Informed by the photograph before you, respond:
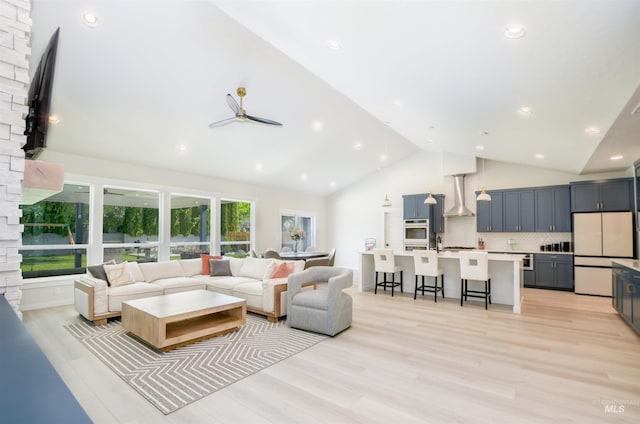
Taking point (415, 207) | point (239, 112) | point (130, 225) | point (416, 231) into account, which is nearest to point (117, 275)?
point (130, 225)

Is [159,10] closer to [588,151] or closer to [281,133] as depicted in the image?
[281,133]

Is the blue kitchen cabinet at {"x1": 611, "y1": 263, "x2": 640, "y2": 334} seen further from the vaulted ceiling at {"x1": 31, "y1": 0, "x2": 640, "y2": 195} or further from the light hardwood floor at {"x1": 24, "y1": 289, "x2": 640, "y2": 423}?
the vaulted ceiling at {"x1": 31, "y1": 0, "x2": 640, "y2": 195}

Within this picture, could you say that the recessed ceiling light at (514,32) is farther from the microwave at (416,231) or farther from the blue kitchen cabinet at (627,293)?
the microwave at (416,231)

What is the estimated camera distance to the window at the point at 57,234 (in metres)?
5.27

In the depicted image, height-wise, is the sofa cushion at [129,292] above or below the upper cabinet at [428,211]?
below

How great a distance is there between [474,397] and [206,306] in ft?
9.86

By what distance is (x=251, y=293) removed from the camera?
16.3 ft

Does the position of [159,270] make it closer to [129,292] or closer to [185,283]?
[185,283]

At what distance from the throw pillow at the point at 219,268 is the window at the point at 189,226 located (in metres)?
1.42

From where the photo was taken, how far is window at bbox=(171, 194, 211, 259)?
7.18 meters

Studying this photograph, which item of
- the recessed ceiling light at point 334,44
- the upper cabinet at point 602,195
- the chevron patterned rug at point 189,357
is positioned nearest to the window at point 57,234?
the chevron patterned rug at point 189,357

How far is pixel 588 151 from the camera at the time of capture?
5.24m

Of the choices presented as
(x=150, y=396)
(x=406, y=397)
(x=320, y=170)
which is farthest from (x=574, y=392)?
(x=320, y=170)

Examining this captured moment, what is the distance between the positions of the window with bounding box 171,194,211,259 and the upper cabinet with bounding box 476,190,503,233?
6.88 metres
